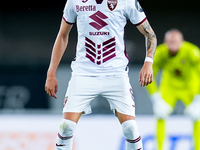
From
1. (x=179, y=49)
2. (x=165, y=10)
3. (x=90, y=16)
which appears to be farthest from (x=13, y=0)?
(x=90, y=16)

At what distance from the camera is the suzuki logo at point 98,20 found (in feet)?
10.1

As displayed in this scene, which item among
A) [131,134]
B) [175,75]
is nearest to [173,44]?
[175,75]

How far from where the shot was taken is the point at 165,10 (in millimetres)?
10562

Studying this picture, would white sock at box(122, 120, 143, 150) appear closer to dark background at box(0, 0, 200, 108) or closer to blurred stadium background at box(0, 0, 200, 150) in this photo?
blurred stadium background at box(0, 0, 200, 150)

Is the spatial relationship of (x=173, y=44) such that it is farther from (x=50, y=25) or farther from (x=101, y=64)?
(x=50, y=25)

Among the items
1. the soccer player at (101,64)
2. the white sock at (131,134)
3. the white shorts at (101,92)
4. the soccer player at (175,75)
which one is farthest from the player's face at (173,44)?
the white sock at (131,134)

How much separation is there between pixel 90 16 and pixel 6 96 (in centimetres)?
452

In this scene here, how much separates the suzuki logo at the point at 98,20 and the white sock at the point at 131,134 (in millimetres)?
732

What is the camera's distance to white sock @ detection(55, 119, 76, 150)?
9.89 ft

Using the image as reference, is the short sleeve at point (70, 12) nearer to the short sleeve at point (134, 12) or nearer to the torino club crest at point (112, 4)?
the torino club crest at point (112, 4)

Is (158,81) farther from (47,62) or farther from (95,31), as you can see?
(95,31)

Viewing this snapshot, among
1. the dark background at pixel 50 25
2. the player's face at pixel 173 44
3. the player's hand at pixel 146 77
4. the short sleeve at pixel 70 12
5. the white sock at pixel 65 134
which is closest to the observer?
the player's hand at pixel 146 77

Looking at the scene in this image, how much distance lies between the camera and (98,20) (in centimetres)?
308

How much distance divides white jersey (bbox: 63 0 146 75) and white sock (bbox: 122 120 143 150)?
15.7 inches
